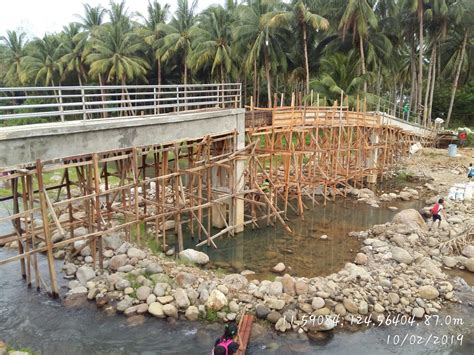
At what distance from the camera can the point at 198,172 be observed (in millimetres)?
15281

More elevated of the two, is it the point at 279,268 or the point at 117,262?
the point at 117,262

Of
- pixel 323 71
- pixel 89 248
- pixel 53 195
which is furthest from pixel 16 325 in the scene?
pixel 323 71

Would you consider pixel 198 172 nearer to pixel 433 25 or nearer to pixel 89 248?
pixel 89 248

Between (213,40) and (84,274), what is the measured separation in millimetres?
25181

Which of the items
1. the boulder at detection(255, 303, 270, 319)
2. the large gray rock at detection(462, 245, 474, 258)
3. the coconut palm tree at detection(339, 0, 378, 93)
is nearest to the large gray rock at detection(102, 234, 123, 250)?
the boulder at detection(255, 303, 270, 319)

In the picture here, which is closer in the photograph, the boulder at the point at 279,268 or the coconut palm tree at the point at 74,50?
the boulder at the point at 279,268

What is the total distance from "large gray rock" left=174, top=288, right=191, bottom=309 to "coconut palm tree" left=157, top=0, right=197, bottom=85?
2652 centimetres

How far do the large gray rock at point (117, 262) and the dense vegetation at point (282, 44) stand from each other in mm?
20807

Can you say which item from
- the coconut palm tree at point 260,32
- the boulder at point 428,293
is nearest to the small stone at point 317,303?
the boulder at point 428,293

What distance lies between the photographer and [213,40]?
3409cm

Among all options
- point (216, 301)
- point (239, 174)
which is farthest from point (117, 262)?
point (239, 174)

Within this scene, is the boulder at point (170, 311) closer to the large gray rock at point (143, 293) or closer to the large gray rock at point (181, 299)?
the large gray rock at point (181, 299)

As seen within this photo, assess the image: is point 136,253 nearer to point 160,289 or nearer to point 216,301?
point 160,289

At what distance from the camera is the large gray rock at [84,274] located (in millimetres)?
12844
